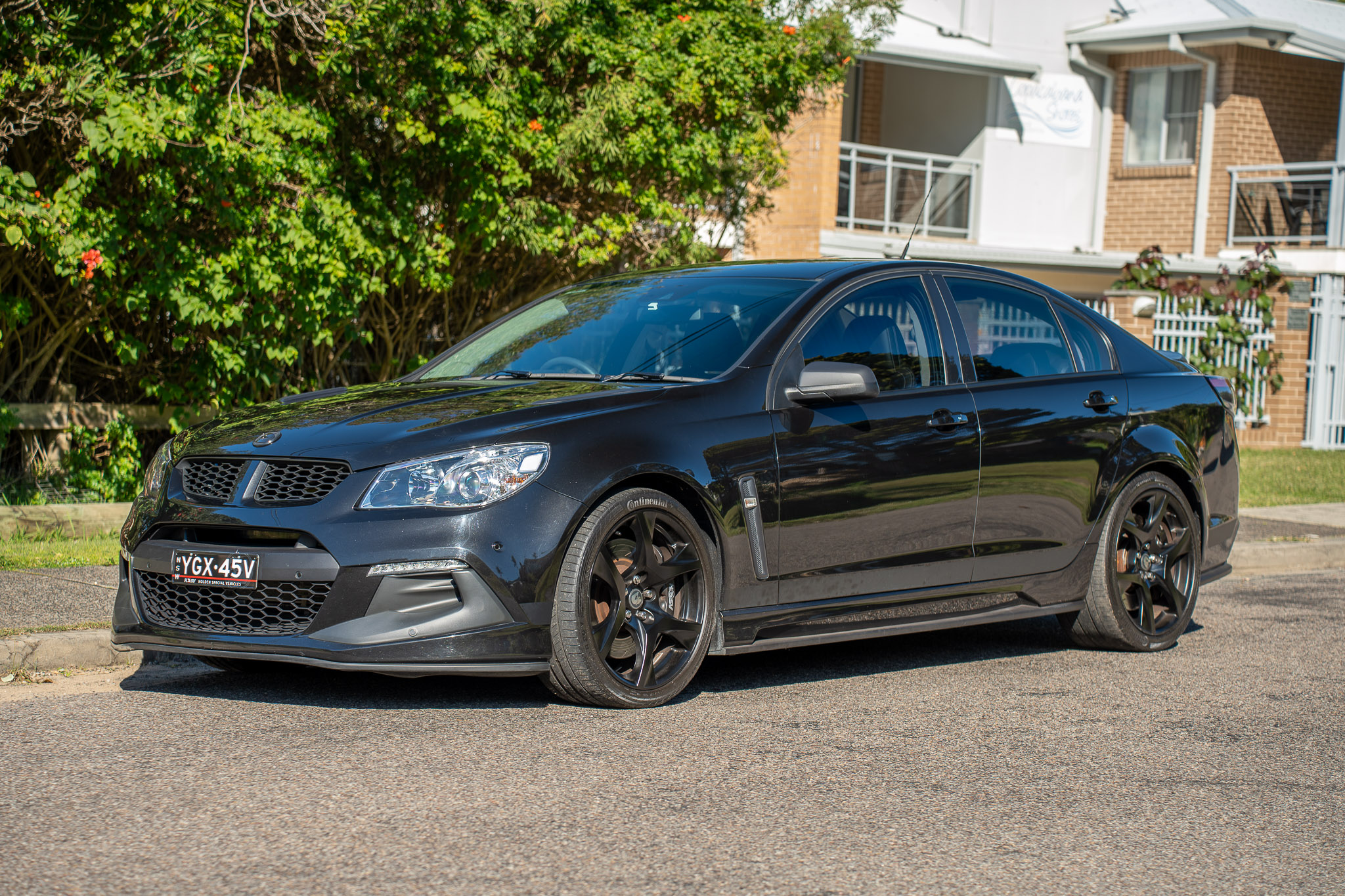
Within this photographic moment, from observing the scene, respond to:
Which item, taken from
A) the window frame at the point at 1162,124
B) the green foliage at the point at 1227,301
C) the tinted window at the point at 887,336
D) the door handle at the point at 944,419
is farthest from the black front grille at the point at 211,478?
the window frame at the point at 1162,124

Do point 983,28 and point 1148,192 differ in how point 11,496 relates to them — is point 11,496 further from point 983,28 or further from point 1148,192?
point 1148,192

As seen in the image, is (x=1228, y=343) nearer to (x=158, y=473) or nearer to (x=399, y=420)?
(x=399, y=420)

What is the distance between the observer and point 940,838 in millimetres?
4230

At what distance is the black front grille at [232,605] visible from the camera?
5195 millimetres

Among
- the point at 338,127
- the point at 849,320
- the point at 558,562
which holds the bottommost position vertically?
the point at 558,562

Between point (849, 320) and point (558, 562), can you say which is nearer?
point (558, 562)

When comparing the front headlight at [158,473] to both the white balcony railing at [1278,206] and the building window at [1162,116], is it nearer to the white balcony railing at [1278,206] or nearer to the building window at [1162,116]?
the white balcony railing at [1278,206]

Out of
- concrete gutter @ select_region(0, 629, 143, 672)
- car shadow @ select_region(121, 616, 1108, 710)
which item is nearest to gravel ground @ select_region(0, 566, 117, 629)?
concrete gutter @ select_region(0, 629, 143, 672)

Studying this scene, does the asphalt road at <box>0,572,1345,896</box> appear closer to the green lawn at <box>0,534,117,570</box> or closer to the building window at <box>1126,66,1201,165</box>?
the green lawn at <box>0,534,117,570</box>

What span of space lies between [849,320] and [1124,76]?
1918 centimetres

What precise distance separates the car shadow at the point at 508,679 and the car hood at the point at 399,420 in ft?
3.15

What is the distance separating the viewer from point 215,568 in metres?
5.30

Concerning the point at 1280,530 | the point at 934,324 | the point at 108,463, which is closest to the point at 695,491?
the point at 934,324

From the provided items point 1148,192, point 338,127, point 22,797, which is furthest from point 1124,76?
point 22,797
